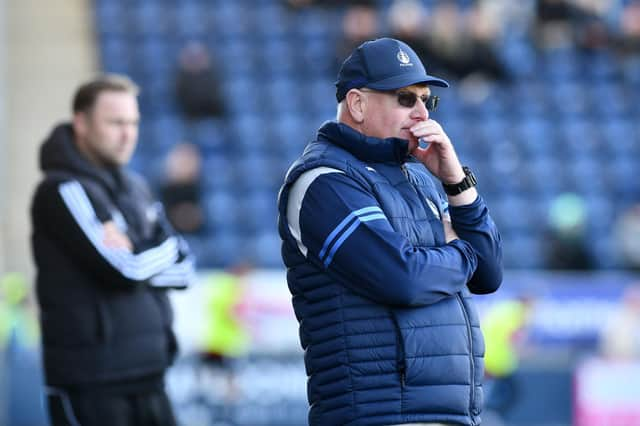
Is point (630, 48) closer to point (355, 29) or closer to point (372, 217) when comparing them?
point (355, 29)

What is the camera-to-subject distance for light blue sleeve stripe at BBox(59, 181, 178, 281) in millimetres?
4715

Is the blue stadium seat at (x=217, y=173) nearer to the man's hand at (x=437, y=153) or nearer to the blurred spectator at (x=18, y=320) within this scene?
the blurred spectator at (x=18, y=320)

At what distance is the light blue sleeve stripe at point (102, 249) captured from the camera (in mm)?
4715

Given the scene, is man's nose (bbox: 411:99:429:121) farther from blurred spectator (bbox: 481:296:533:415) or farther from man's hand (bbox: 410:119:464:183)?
blurred spectator (bbox: 481:296:533:415)

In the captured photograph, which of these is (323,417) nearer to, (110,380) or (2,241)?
(110,380)

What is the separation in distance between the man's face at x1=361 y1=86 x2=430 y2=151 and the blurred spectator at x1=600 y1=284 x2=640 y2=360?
7.84 meters

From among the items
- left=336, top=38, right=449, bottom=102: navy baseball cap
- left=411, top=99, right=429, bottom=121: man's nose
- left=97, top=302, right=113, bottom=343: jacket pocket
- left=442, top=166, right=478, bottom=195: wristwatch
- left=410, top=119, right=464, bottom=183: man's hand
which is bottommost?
left=97, top=302, right=113, bottom=343: jacket pocket

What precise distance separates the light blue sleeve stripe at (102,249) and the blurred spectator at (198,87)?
9.23 meters

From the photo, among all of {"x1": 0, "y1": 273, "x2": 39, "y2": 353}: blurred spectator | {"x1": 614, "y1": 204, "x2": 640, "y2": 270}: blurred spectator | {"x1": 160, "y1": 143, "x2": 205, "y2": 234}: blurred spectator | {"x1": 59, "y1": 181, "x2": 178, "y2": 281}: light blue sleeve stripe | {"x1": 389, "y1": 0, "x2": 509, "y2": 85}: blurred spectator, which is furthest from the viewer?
{"x1": 389, "y1": 0, "x2": 509, "y2": 85}: blurred spectator

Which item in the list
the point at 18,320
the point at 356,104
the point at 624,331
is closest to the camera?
the point at 356,104

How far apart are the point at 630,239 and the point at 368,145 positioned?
33.3ft

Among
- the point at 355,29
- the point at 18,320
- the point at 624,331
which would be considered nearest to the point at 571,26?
the point at 355,29

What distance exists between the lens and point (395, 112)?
364 centimetres

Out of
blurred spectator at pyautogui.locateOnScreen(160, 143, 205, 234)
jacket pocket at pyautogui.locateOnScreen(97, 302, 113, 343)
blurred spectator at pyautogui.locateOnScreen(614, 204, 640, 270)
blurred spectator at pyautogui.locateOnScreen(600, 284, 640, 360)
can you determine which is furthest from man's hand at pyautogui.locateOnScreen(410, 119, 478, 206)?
blurred spectator at pyautogui.locateOnScreen(614, 204, 640, 270)
